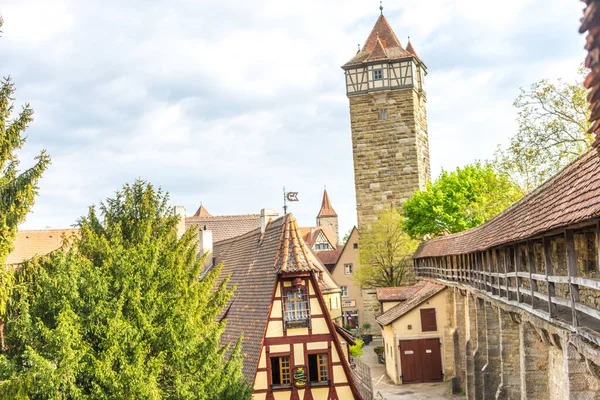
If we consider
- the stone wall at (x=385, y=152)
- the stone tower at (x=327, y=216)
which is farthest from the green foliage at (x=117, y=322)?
the stone tower at (x=327, y=216)

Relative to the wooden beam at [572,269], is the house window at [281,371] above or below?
below

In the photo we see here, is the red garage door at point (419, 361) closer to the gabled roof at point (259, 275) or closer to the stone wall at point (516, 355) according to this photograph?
the stone wall at point (516, 355)

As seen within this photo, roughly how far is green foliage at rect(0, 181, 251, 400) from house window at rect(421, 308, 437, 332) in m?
17.6

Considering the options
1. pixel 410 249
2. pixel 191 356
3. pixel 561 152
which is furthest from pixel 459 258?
pixel 410 249

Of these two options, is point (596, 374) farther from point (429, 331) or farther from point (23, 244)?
point (23, 244)

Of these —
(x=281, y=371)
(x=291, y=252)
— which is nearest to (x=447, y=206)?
(x=291, y=252)

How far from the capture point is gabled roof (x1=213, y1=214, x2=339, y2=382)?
19844 millimetres

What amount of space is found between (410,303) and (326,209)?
67.9 m

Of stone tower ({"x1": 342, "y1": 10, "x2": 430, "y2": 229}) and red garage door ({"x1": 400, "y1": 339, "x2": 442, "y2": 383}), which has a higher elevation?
stone tower ({"x1": 342, "y1": 10, "x2": 430, "y2": 229})

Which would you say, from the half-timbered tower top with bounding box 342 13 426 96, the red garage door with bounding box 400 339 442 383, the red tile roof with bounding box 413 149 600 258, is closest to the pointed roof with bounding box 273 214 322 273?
the red tile roof with bounding box 413 149 600 258

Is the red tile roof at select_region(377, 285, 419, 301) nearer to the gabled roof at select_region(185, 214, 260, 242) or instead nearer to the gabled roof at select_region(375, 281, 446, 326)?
the gabled roof at select_region(375, 281, 446, 326)

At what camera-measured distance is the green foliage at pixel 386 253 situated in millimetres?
47156

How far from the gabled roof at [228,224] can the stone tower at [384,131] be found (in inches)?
332

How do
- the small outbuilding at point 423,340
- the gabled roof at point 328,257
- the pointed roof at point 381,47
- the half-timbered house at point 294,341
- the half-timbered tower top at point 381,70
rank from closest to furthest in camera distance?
the half-timbered house at point 294,341 < the small outbuilding at point 423,340 < the half-timbered tower top at point 381,70 < the pointed roof at point 381,47 < the gabled roof at point 328,257
